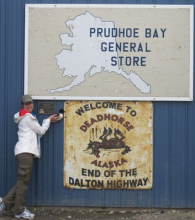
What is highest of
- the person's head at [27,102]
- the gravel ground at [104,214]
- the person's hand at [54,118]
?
the person's head at [27,102]

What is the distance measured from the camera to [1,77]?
7656 mm

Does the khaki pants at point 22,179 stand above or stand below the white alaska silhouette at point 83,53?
below

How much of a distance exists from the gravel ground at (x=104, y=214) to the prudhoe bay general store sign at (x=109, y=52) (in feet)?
5.57

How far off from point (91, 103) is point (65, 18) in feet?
4.38

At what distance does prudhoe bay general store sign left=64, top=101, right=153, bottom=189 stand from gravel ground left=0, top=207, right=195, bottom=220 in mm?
369

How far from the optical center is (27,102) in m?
7.23

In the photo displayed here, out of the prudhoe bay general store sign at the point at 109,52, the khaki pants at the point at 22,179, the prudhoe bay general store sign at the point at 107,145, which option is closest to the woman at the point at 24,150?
the khaki pants at the point at 22,179

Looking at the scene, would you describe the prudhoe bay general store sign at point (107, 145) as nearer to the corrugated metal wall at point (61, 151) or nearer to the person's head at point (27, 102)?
the corrugated metal wall at point (61, 151)

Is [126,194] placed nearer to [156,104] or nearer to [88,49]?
[156,104]

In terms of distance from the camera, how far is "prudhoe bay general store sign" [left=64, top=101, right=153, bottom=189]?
7586mm

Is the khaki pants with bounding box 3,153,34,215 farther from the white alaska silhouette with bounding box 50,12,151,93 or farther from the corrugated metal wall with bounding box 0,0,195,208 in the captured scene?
the white alaska silhouette with bounding box 50,12,151,93

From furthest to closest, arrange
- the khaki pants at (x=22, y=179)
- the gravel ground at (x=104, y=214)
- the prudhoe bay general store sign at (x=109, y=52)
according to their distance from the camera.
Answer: the prudhoe bay general store sign at (x=109, y=52), the gravel ground at (x=104, y=214), the khaki pants at (x=22, y=179)

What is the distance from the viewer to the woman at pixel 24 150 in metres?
7.17

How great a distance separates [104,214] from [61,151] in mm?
1146
